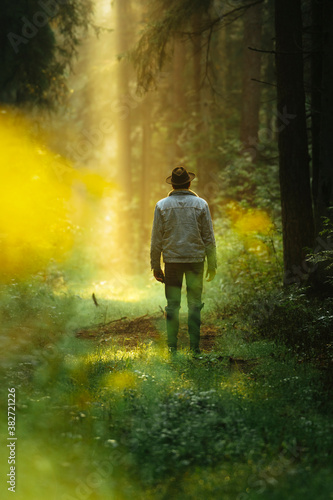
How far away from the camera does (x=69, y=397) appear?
4180 millimetres

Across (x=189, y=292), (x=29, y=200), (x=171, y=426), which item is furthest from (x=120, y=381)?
(x=29, y=200)

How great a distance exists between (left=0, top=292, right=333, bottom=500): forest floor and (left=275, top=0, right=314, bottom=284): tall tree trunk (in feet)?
8.59

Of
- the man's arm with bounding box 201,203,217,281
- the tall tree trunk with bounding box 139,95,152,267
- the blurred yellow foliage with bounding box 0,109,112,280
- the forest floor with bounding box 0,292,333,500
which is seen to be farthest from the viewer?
the tall tree trunk with bounding box 139,95,152,267

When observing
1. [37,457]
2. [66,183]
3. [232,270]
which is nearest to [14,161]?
[66,183]

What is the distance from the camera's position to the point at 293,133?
770 cm

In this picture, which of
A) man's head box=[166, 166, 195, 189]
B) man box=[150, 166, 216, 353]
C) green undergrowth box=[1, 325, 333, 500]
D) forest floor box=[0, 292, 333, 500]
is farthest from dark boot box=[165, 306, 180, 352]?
man's head box=[166, 166, 195, 189]

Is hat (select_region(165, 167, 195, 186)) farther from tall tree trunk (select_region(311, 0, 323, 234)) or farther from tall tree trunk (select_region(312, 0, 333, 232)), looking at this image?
tall tree trunk (select_region(311, 0, 323, 234))

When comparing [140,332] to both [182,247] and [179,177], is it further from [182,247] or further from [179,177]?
[179,177]

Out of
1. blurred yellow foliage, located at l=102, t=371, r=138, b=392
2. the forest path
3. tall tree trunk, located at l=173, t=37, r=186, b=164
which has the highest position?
tall tree trunk, located at l=173, t=37, r=186, b=164

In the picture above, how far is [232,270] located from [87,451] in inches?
312

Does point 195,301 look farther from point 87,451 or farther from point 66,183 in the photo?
point 66,183

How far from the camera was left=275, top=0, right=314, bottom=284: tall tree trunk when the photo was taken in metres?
7.67

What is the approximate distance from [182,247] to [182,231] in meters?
0.22

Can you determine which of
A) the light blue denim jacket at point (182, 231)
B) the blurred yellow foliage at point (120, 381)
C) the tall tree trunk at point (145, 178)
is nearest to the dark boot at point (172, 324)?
the light blue denim jacket at point (182, 231)
